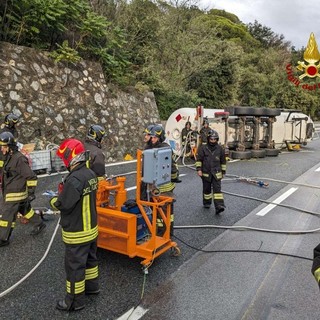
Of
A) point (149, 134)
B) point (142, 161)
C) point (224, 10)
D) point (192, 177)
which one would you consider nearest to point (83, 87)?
point (192, 177)

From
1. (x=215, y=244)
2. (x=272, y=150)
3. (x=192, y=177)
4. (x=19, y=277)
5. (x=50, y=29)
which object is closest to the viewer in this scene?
(x=19, y=277)

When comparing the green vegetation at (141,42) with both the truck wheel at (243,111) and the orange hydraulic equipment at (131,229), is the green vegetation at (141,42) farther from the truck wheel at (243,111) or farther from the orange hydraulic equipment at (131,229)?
Answer: the orange hydraulic equipment at (131,229)

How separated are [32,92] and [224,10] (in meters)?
45.2

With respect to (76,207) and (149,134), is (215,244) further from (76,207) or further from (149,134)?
(76,207)

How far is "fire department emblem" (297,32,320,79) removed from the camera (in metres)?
6.30

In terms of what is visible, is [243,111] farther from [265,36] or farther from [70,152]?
[265,36]

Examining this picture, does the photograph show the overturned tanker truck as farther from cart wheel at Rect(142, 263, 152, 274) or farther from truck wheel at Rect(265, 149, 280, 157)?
cart wheel at Rect(142, 263, 152, 274)

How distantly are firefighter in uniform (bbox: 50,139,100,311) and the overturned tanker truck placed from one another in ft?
33.2

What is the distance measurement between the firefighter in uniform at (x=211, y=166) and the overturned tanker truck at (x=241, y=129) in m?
5.88

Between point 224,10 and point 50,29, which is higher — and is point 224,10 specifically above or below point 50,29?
above

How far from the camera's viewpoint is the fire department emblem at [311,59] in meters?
6.30

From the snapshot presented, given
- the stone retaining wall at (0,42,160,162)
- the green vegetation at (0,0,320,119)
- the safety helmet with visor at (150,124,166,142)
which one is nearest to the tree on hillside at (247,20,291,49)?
the green vegetation at (0,0,320,119)

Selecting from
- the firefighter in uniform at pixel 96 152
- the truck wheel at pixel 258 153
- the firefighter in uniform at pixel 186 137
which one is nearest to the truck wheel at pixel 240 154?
the truck wheel at pixel 258 153

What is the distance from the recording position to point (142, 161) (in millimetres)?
4879
